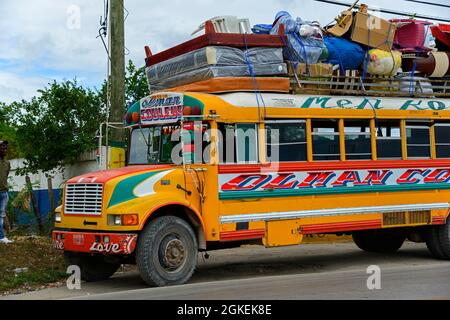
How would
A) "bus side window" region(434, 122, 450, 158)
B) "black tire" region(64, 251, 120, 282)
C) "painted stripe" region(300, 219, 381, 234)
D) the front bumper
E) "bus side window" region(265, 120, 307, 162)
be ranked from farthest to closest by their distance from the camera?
"bus side window" region(434, 122, 450, 158) < "painted stripe" region(300, 219, 381, 234) < "bus side window" region(265, 120, 307, 162) < "black tire" region(64, 251, 120, 282) < the front bumper

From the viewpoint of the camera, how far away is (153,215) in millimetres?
10016

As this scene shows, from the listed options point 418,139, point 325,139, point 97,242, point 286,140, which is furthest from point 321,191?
point 97,242

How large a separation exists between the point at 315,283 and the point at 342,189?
7.37 ft

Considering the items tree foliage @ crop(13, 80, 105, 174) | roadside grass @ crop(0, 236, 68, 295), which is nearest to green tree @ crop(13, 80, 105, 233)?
tree foliage @ crop(13, 80, 105, 174)

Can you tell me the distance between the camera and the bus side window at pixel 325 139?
38.1 feet

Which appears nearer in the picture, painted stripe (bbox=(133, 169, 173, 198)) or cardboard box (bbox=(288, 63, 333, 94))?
painted stripe (bbox=(133, 169, 173, 198))

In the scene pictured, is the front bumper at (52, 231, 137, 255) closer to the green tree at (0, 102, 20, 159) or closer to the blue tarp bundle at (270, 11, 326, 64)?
the blue tarp bundle at (270, 11, 326, 64)

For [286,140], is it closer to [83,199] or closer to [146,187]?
[146,187]

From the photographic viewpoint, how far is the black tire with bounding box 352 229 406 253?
46.9 feet

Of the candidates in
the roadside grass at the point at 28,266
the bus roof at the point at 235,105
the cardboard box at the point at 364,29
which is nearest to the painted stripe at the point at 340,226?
the bus roof at the point at 235,105

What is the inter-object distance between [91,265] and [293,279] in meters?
3.22

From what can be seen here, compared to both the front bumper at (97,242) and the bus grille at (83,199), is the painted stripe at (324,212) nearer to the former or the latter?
the front bumper at (97,242)

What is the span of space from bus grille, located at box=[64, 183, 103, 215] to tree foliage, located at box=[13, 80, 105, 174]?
7.84m

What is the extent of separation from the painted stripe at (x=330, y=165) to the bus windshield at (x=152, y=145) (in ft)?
3.14
